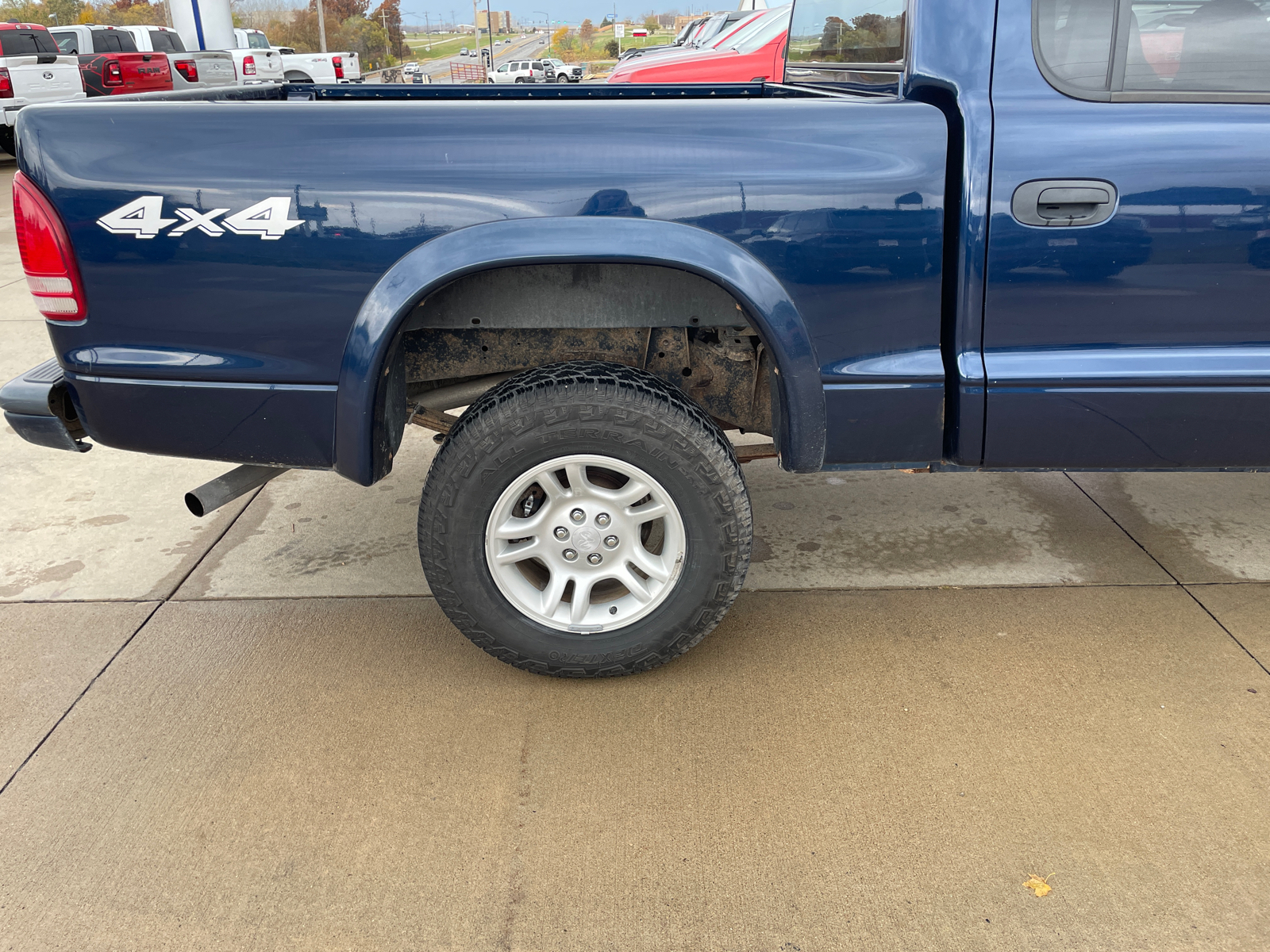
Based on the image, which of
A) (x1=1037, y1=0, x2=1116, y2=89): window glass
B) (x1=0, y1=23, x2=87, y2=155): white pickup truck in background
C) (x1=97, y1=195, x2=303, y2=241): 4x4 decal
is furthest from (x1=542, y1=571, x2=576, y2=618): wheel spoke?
(x1=0, y1=23, x2=87, y2=155): white pickup truck in background

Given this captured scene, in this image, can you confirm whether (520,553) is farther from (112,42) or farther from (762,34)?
(112,42)

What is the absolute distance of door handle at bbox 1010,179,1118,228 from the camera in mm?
2336

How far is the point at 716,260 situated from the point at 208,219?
1.20 metres

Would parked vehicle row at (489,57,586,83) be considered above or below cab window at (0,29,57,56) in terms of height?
below

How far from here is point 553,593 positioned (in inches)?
108

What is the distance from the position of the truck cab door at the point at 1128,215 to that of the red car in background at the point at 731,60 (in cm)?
880

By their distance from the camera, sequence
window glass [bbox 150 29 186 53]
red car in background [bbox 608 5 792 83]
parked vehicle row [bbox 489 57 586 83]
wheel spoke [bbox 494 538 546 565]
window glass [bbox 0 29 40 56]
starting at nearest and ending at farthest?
wheel spoke [bbox 494 538 546 565], red car in background [bbox 608 5 792 83], window glass [bbox 0 29 40 56], window glass [bbox 150 29 186 53], parked vehicle row [bbox 489 57 586 83]

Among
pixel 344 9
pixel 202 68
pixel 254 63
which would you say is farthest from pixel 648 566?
pixel 344 9

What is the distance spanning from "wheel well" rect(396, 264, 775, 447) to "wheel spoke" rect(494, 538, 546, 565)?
475 mm

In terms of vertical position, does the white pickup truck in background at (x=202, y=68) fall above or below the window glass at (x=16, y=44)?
below

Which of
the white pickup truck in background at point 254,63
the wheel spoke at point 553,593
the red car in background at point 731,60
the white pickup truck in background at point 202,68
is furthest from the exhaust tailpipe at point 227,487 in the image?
the white pickup truck in background at point 202,68

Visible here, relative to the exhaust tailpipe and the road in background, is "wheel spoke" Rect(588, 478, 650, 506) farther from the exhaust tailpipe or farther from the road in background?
the road in background

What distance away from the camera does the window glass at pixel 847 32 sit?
2941 mm

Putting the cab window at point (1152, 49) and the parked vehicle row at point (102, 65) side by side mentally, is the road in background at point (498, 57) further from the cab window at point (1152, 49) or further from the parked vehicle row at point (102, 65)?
the cab window at point (1152, 49)
